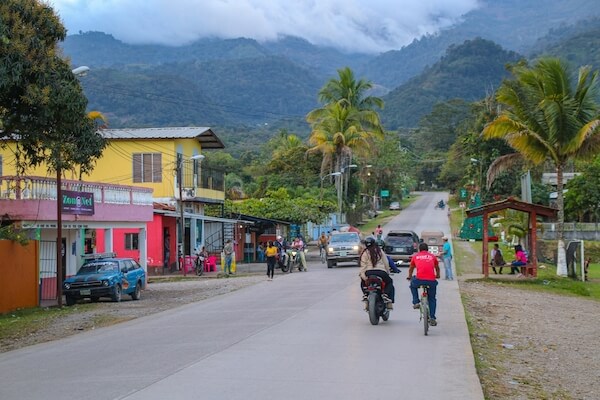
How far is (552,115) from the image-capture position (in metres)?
29.5

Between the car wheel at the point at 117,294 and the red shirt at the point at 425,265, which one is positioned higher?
the red shirt at the point at 425,265

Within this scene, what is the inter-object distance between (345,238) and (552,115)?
1294 cm

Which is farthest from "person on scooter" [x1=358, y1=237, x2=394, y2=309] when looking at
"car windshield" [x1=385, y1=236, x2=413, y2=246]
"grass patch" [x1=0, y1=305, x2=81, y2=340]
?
"car windshield" [x1=385, y1=236, x2=413, y2=246]

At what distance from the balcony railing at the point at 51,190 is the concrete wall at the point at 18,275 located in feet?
5.06

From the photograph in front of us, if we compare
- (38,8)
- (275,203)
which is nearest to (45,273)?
(38,8)

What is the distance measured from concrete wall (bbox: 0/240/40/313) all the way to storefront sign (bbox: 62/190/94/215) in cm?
170

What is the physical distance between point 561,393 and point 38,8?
1315 cm

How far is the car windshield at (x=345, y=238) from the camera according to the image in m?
38.6

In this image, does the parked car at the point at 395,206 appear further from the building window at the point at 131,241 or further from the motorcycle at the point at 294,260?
the building window at the point at 131,241

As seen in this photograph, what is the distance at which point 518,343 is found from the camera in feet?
48.9

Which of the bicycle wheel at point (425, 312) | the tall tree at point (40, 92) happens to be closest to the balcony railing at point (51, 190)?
the tall tree at point (40, 92)

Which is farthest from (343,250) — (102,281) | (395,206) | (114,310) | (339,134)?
(395,206)

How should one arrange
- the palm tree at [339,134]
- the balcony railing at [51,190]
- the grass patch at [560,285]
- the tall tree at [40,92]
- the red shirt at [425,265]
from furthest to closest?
1. the palm tree at [339,134]
2. the grass patch at [560,285]
3. the balcony railing at [51,190]
4. the tall tree at [40,92]
5. the red shirt at [425,265]

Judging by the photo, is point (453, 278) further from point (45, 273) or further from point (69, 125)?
point (69, 125)
